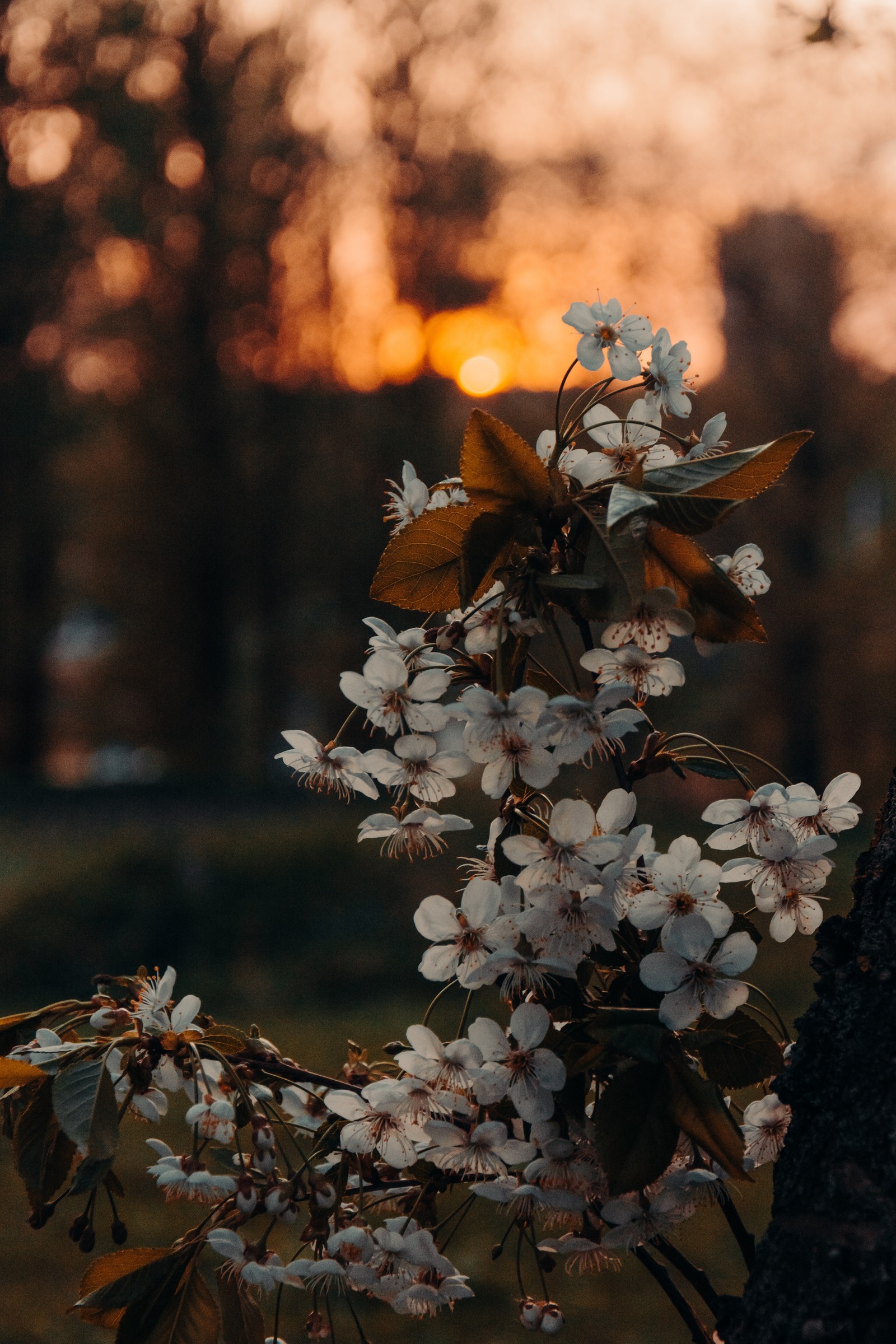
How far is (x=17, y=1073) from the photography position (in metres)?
0.75

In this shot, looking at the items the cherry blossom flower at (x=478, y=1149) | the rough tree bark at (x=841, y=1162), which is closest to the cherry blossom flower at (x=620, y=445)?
the rough tree bark at (x=841, y=1162)

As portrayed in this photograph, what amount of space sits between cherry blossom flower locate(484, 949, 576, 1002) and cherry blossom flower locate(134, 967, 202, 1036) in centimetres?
23

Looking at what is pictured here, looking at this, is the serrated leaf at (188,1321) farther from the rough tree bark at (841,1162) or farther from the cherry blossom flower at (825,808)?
the cherry blossom flower at (825,808)

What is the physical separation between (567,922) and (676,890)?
0.08 meters

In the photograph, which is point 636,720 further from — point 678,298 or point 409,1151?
point 678,298

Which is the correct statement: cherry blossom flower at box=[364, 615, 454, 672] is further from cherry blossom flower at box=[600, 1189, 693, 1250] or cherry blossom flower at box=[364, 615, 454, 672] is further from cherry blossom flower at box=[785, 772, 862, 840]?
cherry blossom flower at box=[600, 1189, 693, 1250]

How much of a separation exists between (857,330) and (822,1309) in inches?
316

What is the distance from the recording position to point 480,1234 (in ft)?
11.4

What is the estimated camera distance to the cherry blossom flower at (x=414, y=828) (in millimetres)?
755

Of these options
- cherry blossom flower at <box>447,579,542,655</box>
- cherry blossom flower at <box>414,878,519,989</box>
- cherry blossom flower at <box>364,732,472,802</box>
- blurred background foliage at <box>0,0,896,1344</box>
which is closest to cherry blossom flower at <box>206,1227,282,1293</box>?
cherry blossom flower at <box>414,878,519,989</box>

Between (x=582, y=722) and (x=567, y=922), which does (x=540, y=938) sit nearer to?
(x=567, y=922)

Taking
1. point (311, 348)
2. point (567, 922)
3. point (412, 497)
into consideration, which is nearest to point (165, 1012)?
point (567, 922)

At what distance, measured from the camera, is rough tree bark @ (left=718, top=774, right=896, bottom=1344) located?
64 centimetres

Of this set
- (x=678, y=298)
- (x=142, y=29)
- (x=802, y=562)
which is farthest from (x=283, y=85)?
(x=802, y=562)
